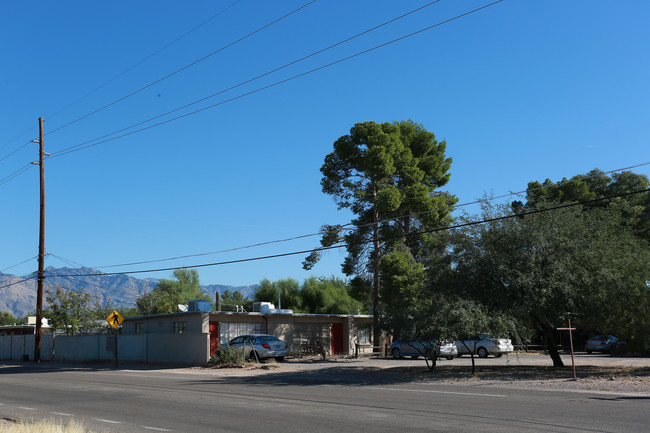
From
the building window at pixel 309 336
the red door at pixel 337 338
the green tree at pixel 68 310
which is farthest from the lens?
the red door at pixel 337 338

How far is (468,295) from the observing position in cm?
2383

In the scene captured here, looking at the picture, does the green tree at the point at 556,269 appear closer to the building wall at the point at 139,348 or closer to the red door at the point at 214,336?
the building wall at the point at 139,348

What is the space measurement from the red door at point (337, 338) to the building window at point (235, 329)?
6.22 meters

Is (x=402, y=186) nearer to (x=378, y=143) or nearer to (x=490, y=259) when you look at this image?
(x=378, y=143)

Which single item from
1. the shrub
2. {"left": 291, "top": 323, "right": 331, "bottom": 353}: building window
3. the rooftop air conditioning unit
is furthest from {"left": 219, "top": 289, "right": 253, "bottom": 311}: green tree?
the shrub

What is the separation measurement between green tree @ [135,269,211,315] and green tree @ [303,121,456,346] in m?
29.4

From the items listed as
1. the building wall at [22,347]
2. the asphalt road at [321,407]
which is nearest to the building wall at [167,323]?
the building wall at [22,347]

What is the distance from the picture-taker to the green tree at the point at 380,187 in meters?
41.1

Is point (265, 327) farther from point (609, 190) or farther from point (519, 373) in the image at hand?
point (609, 190)

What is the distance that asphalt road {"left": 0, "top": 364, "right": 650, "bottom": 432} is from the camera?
1075cm

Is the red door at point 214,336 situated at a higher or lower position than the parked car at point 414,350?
higher

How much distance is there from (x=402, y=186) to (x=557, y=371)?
70.8 ft

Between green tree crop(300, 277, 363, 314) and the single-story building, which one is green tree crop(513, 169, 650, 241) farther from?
green tree crop(300, 277, 363, 314)

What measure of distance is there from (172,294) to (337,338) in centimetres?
4012
